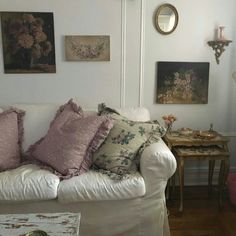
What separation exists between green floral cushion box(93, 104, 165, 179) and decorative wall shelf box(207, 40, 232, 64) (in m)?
1.06

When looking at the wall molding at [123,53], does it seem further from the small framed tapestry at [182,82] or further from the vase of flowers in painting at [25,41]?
the vase of flowers in painting at [25,41]

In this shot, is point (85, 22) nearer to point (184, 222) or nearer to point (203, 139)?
point (203, 139)

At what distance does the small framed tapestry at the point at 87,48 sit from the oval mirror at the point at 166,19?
1.71 ft

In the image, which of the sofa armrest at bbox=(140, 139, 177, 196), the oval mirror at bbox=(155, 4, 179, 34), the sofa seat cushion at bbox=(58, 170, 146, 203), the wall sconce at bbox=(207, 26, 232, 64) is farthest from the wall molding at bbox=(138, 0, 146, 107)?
the sofa seat cushion at bbox=(58, 170, 146, 203)

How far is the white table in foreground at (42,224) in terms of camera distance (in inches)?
53.1

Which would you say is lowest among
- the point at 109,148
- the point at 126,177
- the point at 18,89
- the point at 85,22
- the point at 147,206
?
the point at 147,206

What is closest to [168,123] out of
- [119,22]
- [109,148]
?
[109,148]

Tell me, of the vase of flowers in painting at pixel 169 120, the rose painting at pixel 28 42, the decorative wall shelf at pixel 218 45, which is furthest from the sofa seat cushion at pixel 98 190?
the decorative wall shelf at pixel 218 45

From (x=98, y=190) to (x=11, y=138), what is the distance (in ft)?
2.92

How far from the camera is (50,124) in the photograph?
2.50m

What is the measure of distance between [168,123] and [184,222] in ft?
3.02

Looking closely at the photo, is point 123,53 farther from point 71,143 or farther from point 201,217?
point 201,217

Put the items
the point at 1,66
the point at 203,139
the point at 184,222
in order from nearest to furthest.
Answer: the point at 184,222, the point at 203,139, the point at 1,66

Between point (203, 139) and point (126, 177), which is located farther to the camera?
point (203, 139)
